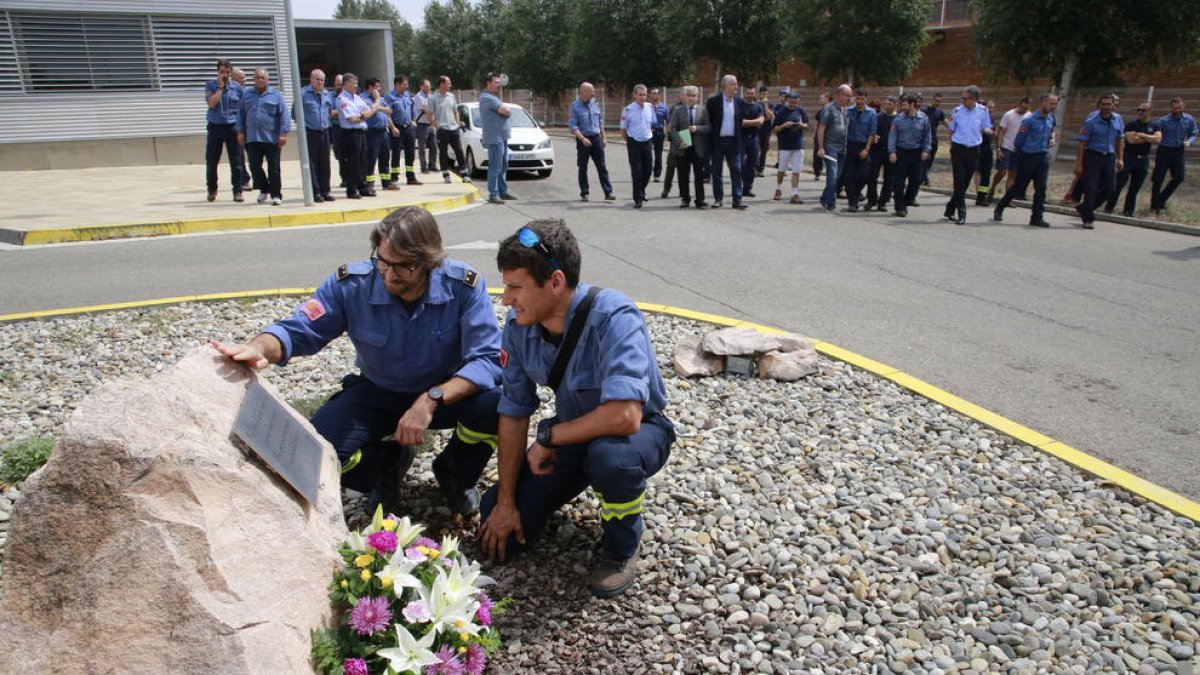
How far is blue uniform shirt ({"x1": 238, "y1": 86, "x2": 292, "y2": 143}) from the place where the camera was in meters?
11.9

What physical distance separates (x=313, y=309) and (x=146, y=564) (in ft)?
4.95

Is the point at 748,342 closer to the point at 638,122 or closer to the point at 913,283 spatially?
the point at 913,283

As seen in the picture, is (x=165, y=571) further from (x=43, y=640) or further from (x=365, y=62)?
(x=365, y=62)

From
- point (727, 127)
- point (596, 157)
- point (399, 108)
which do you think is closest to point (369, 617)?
point (727, 127)

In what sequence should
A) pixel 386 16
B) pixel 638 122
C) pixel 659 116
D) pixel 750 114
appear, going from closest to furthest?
pixel 638 122 < pixel 750 114 < pixel 659 116 < pixel 386 16

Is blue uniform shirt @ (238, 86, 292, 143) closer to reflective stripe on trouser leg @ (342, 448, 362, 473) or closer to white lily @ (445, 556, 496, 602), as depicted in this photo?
reflective stripe on trouser leg @ (342, 448, 362, 473)

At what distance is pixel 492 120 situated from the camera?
44.1ft

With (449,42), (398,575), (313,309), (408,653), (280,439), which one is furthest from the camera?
(449,42)

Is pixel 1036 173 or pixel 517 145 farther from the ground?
pixel 517 145

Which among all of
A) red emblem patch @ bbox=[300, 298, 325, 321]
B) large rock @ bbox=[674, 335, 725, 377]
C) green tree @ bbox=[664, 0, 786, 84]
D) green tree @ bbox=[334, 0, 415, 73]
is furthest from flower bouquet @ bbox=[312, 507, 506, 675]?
green tree @ bbox=[334, 0, 415, 73]

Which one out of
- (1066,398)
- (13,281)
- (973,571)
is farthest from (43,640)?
(13,281)

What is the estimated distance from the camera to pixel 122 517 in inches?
86.4

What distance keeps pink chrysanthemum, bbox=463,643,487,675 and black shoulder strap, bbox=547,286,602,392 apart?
102cm

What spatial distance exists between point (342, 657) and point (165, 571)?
53cm
